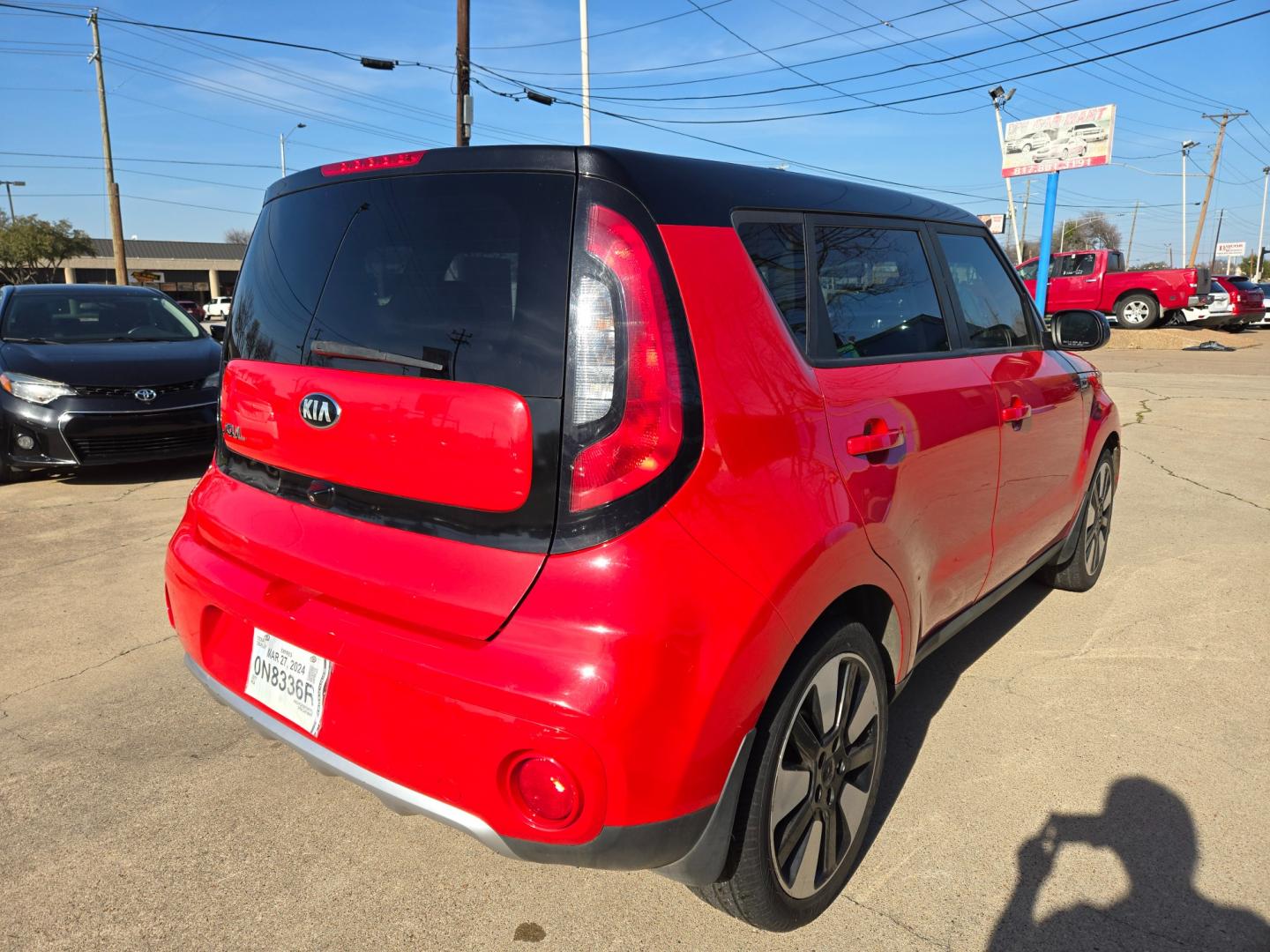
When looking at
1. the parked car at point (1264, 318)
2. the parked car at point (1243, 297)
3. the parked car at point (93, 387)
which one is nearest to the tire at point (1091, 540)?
the parked car at point (93, 387)

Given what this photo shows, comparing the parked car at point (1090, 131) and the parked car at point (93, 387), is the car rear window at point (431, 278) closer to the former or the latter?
the parked car at point (93, 387)

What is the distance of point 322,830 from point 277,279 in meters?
1.51

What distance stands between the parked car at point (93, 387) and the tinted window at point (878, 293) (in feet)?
18.3

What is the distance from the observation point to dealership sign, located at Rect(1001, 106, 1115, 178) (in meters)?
19.9

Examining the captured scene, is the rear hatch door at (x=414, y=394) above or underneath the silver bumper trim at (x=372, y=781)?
above

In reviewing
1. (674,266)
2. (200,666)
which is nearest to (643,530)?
(674,266)

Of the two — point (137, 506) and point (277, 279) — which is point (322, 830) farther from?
point (137, 506)

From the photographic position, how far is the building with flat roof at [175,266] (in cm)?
7144

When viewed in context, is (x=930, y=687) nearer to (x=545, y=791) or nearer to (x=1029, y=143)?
(x=545, y=791)

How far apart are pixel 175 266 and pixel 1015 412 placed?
8253cm

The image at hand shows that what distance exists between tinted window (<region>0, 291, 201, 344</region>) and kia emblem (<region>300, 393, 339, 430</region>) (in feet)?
21.1

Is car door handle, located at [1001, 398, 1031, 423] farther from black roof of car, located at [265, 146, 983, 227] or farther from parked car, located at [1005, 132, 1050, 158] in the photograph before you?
parked car, located at [1005, 132, 1050, 158]

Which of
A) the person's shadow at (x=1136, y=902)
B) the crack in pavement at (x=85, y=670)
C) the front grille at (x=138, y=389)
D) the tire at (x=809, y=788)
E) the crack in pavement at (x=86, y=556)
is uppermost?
the front grille at (x=138, y=389)

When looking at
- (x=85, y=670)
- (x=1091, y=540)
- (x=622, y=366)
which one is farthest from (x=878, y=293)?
(x=85, y=670)
